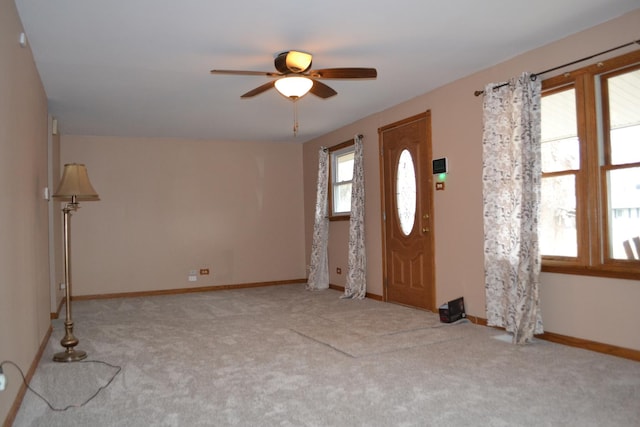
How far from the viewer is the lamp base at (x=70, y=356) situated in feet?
12.9

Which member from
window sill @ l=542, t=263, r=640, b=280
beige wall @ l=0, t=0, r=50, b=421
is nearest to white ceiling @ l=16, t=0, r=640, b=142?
beige wall @ l=0, t=0, r=50, b=421

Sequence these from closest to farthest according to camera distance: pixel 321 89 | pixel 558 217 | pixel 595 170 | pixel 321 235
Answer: pixel 595 170
pixel 558 217
pixel 321 89
pixel 321 235

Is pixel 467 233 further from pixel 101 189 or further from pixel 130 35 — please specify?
pixel 101 189

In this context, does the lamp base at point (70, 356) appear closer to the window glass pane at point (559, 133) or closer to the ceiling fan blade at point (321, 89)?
the ceiling fan blade at point (321, 89)

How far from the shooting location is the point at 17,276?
3.12 m

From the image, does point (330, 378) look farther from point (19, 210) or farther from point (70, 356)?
point (19, 210)

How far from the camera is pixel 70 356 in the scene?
3969 mm

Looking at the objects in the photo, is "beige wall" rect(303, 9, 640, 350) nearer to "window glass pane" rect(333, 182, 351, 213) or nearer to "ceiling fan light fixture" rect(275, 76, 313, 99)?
"window glass pane" rect(333, 182, 351, 213)

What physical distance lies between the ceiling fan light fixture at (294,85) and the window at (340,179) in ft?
10.4

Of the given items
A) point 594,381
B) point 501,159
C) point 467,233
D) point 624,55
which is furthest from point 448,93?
point 594,381

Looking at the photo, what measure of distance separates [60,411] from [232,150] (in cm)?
596

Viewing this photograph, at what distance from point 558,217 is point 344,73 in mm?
→ 2214

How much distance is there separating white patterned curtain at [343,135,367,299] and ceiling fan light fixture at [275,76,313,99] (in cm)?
274

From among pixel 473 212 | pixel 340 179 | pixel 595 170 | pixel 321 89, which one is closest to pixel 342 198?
Result: pixel 340 179
